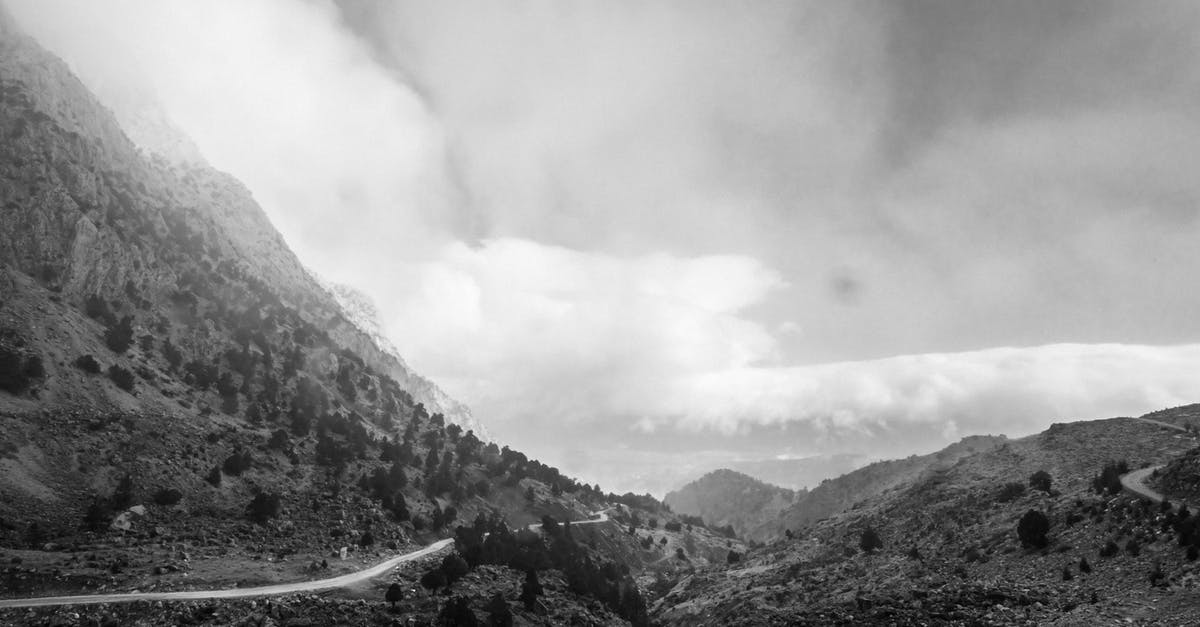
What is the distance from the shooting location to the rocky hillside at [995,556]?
4631 centimetres

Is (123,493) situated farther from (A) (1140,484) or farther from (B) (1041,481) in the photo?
(B) (1041,481)

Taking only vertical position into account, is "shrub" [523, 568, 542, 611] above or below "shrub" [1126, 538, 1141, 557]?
below

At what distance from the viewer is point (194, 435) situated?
87938 millimetres

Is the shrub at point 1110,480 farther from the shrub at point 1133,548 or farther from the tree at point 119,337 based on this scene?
the tree at point 119,337

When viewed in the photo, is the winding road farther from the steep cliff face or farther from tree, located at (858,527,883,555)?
the steep cliff face

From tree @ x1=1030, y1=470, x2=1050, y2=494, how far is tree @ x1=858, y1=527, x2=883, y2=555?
20.5 metres

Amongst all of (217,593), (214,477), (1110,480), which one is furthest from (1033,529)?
(214,477)

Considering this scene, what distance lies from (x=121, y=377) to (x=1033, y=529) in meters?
116

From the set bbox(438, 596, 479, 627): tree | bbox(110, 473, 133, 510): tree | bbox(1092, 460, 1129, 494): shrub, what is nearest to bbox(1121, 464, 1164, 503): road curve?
bbox(1092, 460, 1129, 494): shrub

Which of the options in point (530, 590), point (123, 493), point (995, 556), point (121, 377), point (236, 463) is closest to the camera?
point (995, 556)

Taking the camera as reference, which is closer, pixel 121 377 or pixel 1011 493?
pixel 1011 493

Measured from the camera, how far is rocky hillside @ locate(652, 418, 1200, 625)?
46.3 metres

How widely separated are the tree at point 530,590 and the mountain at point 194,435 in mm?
2327

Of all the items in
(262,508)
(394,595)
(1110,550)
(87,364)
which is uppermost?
(87,364)
